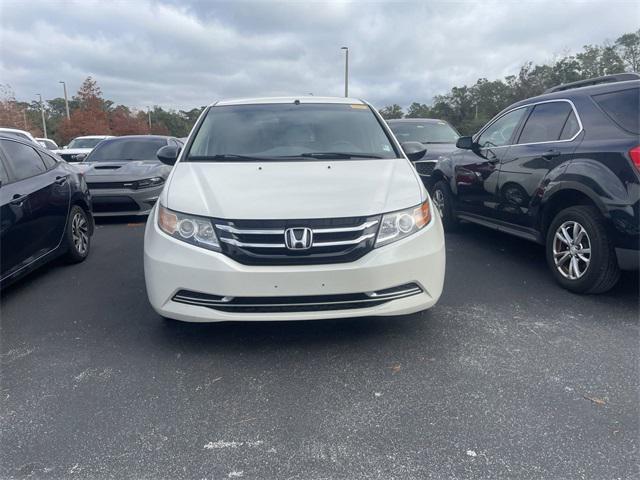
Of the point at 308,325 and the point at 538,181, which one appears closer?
the point at 308,325

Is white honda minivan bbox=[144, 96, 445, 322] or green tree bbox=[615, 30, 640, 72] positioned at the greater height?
green tree bbox=[615, 30, 640, 72]

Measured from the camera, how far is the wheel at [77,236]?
5.14m

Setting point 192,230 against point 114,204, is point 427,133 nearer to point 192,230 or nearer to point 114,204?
point 114,204

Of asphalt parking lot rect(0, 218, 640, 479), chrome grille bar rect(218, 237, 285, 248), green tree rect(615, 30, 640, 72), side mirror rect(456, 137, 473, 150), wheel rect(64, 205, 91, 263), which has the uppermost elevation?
green tree rect(615, 30, 640, 72)

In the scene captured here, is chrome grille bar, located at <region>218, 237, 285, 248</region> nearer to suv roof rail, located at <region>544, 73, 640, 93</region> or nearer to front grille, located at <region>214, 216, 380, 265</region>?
front grille, located at <region>214, 216, 380, 265</region>

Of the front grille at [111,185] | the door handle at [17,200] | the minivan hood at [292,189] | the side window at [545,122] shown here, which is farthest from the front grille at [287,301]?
the front grille at [111,185]

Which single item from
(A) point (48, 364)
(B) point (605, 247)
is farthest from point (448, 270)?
(A) point (48, 364)

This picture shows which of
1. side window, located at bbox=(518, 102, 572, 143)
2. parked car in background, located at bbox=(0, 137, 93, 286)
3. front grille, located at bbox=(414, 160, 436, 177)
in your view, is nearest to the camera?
parked car in background, located at bbox=(0, 137, 93, 286)

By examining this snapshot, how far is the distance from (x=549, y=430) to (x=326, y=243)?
1.52 meters

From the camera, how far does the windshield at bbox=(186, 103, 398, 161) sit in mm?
3850

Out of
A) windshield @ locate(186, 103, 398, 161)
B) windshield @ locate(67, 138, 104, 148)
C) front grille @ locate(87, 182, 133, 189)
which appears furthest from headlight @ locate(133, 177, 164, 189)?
windshield @ locate(67, 138, 104, 148)

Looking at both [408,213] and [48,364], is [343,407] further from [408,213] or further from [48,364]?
[48,364]

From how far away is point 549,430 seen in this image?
2.33 metres

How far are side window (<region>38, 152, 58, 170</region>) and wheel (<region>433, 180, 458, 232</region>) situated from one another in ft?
15.2
